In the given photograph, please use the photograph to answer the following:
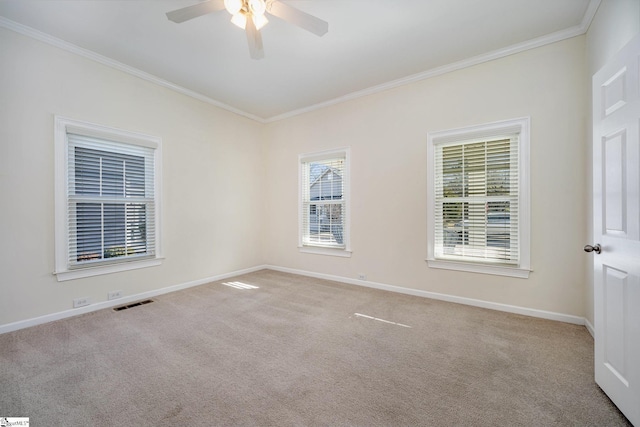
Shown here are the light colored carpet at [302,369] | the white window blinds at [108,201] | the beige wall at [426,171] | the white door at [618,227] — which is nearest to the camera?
the white door at [618,227]

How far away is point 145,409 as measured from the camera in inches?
63.4

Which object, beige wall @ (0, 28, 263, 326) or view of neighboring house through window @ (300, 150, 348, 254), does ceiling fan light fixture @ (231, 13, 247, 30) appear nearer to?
beige wall @ (0, 28, 263, 326)

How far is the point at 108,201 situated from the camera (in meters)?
3.32

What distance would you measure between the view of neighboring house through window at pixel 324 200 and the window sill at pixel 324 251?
0.05 meters

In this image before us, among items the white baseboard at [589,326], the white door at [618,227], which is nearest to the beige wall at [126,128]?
the white door at [618,227]

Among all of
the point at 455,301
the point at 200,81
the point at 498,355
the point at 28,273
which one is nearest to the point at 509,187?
the point at 455,301

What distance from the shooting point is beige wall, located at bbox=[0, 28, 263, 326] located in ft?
8.69

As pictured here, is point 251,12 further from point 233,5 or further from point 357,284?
point 357,284

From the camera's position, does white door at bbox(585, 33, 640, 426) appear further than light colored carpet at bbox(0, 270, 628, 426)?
No

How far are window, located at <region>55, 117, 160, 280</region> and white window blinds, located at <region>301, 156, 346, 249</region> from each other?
7.81 feet

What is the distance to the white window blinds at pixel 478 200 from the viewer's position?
3.12 m

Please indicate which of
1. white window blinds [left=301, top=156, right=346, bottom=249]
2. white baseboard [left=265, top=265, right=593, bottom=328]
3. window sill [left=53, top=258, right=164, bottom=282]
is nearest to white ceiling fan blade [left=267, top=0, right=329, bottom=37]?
white window blinds [left=301, top=156, right=346, bottom=249]

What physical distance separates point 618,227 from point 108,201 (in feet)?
15.8

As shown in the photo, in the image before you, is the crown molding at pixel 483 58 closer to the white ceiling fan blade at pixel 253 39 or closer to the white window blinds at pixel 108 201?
the white ceiling fan blade at pixel 253 39
